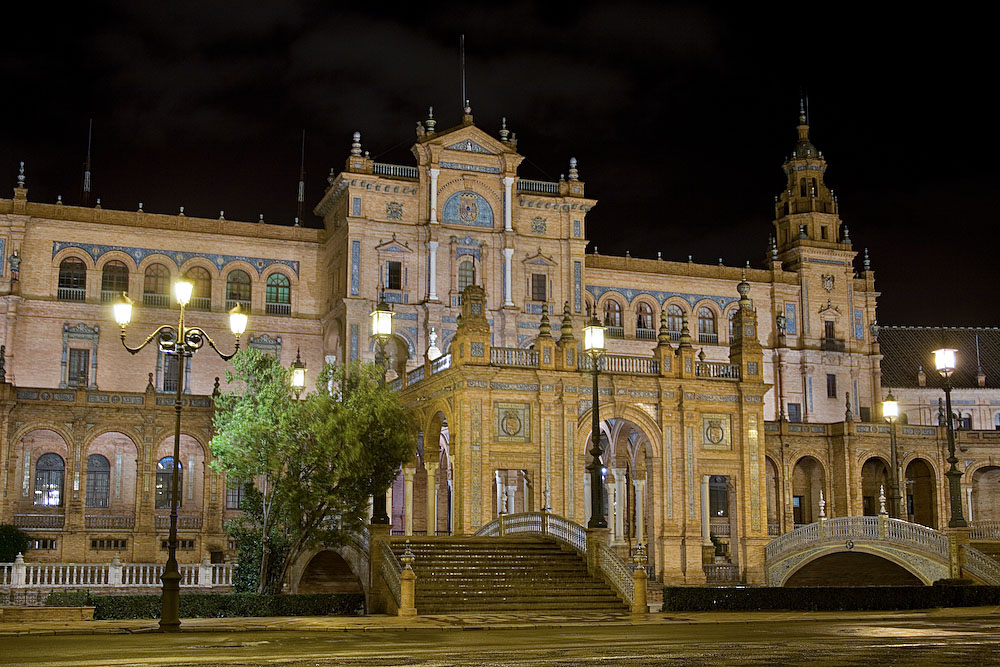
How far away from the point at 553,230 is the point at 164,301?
18749 millimetres

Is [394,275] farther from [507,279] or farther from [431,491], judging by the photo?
[431,491]

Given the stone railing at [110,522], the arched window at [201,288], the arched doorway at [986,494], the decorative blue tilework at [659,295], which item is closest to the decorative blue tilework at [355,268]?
the arched window at [201,288]

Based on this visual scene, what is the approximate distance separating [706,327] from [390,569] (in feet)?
134

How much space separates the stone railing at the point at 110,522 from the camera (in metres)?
47.1

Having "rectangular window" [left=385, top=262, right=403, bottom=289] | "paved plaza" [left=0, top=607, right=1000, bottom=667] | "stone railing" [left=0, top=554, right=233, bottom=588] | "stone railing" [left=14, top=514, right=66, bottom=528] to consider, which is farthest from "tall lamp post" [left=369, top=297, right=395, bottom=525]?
"rectangular window" [left=385, top=262, right=403, bottom=289]

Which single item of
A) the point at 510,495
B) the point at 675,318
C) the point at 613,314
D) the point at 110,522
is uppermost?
the point at 675,318

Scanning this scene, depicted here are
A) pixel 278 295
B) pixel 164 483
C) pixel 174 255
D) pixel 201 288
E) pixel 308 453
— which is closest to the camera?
pixel 308 453

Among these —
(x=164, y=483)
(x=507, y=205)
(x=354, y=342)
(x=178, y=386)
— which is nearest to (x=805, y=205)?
(x=507, y=205)

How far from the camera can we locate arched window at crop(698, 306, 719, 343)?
66.6 meters

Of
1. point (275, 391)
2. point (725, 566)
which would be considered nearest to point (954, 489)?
point (725, 566)

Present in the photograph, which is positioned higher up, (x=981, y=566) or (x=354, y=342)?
(x=354, y=342)

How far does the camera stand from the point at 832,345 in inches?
2704

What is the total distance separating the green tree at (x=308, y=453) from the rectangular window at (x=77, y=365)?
68.2 ft

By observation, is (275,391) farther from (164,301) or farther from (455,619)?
(164,301)
